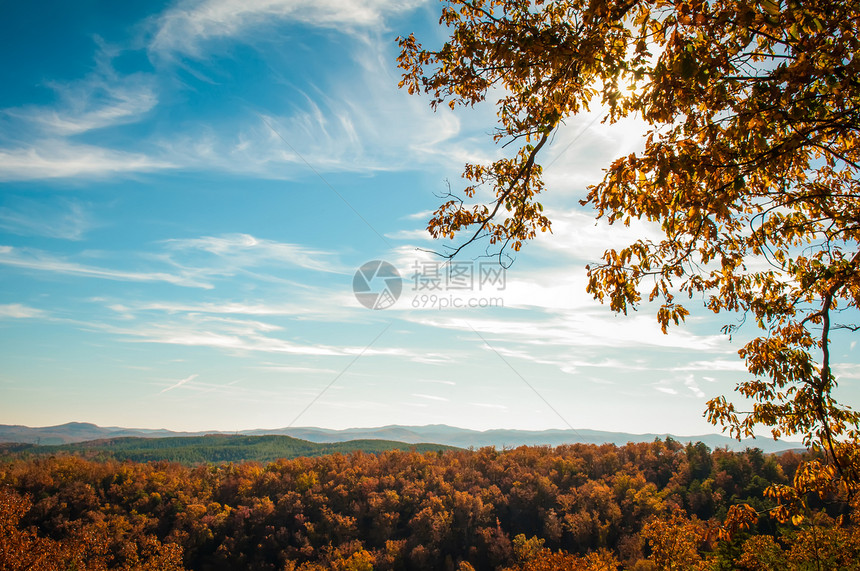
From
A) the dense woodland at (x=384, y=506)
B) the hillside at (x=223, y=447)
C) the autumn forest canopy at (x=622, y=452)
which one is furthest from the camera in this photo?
the hillside at (x=223, y=447)

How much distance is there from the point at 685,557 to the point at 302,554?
43074 mm

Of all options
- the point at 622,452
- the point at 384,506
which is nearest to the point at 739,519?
the point at 384,506

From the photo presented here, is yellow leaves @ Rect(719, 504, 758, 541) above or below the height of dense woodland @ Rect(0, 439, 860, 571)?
above

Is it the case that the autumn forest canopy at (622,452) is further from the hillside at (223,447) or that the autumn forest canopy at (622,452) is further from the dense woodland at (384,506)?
the hillside at (223,447)

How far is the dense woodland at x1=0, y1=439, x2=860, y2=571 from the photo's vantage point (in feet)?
165

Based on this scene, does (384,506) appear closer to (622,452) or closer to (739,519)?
(622,452)

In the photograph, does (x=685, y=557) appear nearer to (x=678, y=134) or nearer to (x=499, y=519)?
(x=678, y=134)

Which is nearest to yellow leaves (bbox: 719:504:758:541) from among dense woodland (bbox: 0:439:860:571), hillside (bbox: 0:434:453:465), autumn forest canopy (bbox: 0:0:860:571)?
autumn forest canopy (bbox: 0:0:860:571)

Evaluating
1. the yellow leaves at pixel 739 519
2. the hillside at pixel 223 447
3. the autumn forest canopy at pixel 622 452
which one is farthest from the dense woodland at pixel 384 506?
the hillside at pixel 223 447

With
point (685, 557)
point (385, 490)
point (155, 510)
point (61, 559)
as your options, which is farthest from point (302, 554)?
point (685, 557)

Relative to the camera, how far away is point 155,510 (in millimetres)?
59281

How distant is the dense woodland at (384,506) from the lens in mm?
50312

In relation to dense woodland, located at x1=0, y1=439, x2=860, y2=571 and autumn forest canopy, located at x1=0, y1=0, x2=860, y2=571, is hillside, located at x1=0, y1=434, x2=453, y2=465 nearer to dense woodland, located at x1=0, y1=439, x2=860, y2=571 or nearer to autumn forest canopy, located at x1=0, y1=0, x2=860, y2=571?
dense woodland, located at x1=0, y1=439, x2=860, y2=571

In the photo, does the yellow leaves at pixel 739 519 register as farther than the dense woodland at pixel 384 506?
No
